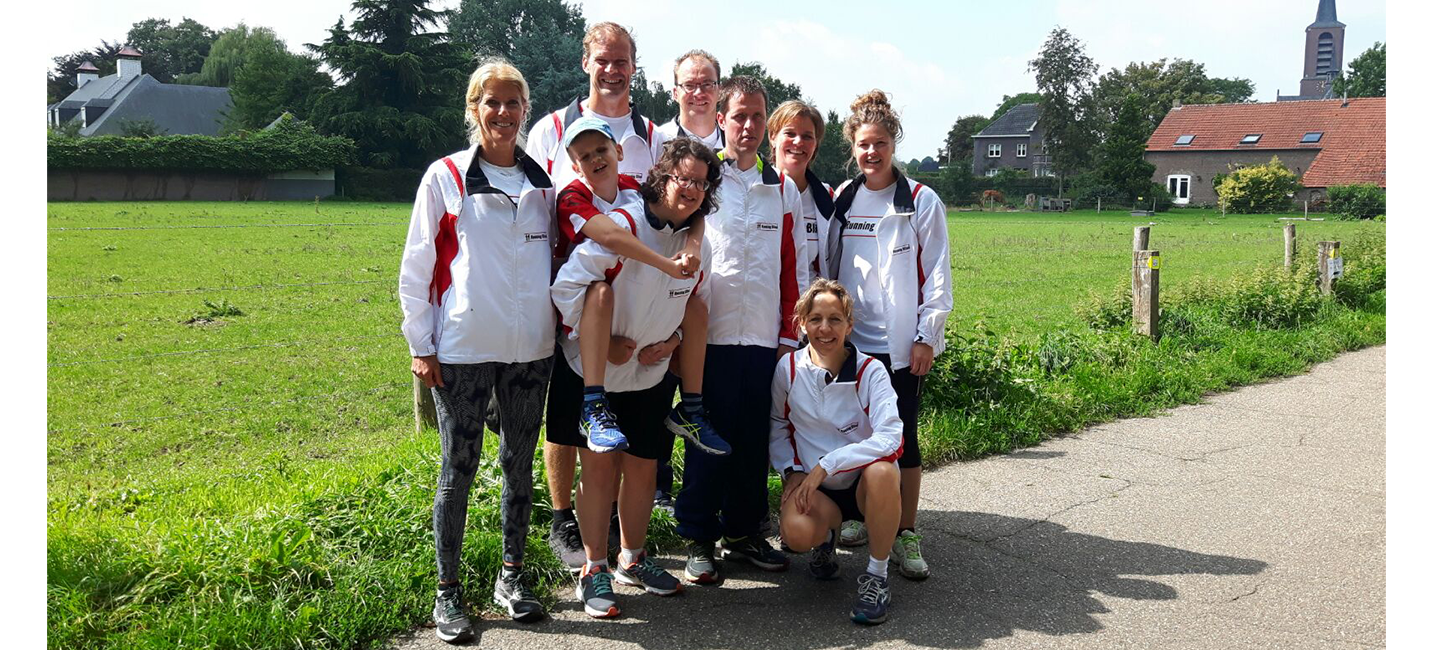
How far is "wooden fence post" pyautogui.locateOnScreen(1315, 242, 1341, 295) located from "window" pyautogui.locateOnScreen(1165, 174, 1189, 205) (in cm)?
6552

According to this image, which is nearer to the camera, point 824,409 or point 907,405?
point 824,409

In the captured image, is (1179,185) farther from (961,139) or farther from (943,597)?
(943,597)

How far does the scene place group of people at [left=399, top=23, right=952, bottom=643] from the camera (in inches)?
155

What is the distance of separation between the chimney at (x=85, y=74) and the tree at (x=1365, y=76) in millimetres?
109902

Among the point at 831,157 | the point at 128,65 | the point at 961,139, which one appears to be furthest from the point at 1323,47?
the point at 128,65

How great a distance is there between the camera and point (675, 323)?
4.23m

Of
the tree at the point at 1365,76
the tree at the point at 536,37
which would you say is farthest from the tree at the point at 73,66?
the tree at the point at 1365,76

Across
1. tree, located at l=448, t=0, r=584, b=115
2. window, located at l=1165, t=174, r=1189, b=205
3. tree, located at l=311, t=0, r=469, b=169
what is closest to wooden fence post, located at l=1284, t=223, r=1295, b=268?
tree, located at l=311, t=0, r=469, b=169

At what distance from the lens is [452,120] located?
48.8m

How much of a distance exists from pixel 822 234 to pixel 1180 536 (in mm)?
2343

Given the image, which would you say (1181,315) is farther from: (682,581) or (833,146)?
(833,146)

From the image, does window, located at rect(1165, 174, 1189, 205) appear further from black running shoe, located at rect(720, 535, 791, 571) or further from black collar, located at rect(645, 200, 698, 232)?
black collar, located at rect(645, 200, 698, 232)

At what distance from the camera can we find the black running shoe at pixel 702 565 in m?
4.51

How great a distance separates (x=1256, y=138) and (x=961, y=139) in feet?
142
